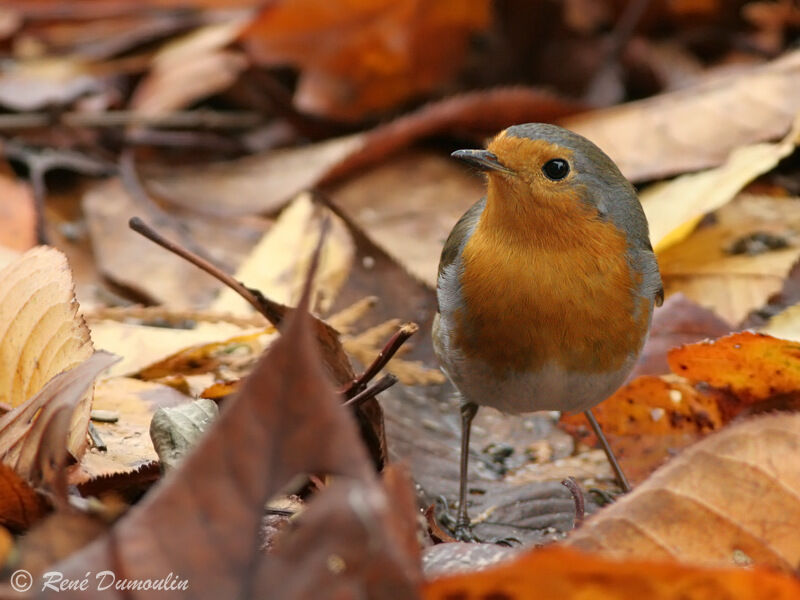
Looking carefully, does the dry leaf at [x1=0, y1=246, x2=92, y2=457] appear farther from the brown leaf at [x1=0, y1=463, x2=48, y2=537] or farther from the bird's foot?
the bird's foot

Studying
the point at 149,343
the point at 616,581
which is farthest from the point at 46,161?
the point at 616,581

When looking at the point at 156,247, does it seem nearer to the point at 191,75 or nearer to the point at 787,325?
the point at 191,75

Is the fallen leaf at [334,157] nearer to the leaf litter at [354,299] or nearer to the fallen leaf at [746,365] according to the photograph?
the leaf litter at [354,299]

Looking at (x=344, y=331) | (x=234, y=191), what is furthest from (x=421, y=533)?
(x=234, y=191)

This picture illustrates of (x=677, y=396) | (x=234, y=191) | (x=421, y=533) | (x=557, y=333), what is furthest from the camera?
(x=234, y=191)

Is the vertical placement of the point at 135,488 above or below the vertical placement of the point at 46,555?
below

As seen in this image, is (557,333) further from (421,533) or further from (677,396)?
(421,533)

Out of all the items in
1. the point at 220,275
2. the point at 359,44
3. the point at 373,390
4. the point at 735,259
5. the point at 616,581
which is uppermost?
the point at 616,581

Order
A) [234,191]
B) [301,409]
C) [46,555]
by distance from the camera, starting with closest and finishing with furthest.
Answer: [301,409] → [46,555] → [234,191]
